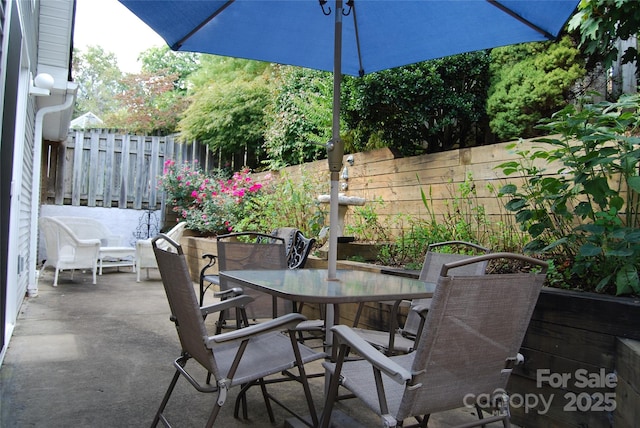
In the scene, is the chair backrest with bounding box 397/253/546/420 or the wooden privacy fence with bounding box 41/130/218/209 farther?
the wooden privacy fence with bounding box 41/130/218/209

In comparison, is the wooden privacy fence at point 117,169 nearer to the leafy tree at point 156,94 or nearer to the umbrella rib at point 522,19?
the umbrella rib at point 522,19

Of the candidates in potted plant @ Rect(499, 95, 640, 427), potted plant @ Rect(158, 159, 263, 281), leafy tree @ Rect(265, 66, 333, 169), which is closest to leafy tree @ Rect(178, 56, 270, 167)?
potted plant @ Rect(158, 159, 263, 281)

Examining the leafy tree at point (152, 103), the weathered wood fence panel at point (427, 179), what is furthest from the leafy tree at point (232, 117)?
the leafy tree at point (152, 103)

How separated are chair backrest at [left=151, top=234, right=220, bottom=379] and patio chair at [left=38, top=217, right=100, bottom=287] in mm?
5378

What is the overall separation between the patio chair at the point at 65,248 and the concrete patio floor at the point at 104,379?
1.79 m

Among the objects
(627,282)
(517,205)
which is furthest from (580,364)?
(517,205)

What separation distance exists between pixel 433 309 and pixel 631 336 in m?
1.01

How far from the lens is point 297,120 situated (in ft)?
22.6

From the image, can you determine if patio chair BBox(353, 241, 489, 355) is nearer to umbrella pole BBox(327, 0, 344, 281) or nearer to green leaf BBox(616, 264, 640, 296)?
umbrella pole BBox(327, 0, 344, 281)

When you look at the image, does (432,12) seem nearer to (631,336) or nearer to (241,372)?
(631,336)

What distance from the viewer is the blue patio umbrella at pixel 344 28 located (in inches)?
94.2

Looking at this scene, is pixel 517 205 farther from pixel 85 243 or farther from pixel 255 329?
pixel 85 243

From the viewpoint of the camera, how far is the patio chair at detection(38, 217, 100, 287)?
6.53m

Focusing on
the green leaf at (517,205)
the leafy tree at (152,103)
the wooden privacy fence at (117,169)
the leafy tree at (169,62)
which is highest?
the leafy tree at (169,62)
